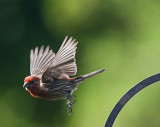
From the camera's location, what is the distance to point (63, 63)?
4.54 metres

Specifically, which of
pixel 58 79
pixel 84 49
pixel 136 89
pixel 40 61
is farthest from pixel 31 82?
pixel 84 49

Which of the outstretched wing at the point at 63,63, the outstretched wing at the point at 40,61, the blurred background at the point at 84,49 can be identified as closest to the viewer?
the outstretched wing at the point at 63,63

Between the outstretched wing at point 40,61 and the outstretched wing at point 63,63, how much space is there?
0.53 feet

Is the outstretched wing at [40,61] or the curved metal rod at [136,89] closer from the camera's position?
the curved metal rod at [136,89]

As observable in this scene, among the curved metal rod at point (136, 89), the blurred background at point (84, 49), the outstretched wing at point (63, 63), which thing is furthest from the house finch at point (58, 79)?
the blurred background at point (84, 49)

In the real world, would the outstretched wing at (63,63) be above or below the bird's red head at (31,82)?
above

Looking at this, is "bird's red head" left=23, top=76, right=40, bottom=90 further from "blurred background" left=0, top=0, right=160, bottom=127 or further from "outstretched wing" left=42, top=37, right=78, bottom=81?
"blurred background" left=0, top=0, right=160, bottom=127

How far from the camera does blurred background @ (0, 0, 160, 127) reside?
702 centimetres

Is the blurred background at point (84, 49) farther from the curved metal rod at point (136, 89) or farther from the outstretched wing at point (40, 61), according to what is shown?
the curved metal rod at point (136, 89)

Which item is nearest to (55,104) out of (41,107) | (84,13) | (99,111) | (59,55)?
(41,107)

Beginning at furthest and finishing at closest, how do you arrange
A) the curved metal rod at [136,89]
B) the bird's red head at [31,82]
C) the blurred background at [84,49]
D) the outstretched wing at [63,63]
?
the blurred background at [84,49], the outstretched wing at [63,63], the bird's red head at [31,82], the curved metal rod at [136,89]

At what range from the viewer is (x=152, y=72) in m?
6.83

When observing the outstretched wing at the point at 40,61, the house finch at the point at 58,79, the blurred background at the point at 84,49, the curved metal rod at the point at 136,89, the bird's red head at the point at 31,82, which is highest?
the blurred background at the point at 84,49

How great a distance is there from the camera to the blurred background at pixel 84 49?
702 centimetres
